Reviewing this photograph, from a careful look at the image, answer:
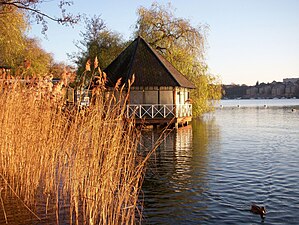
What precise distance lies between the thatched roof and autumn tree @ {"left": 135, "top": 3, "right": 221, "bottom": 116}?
4.63 m

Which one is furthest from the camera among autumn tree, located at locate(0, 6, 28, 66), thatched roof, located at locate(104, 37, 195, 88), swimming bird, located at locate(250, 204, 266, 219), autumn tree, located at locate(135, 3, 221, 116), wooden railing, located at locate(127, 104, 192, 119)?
autumn tree, located at locate(135, 3, 221, 116)

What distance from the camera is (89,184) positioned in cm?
479

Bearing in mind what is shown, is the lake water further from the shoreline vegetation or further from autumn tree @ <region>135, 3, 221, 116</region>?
autumn tree @ <region>135, 3, 221, 116</region>

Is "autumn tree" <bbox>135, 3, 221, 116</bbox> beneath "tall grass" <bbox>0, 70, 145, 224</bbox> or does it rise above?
above

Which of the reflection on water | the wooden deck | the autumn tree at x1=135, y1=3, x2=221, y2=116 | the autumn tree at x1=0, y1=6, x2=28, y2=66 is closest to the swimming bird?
the reflection on water

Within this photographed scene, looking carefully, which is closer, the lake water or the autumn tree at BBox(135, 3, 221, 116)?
the lake water

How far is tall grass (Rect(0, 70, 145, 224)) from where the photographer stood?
4.55m

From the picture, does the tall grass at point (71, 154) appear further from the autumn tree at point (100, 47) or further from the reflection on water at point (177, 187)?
the autumn tree at point (100, 47)

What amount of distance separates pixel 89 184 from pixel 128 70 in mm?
18666

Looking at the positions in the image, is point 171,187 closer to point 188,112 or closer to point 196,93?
point 188,112

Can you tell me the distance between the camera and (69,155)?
510 cm

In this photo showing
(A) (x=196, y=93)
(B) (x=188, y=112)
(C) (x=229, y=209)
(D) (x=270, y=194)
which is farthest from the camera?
(A) (x=196, y=93)

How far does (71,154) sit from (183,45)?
2510cm

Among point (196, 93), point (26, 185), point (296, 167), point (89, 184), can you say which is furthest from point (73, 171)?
point (196, 93)
